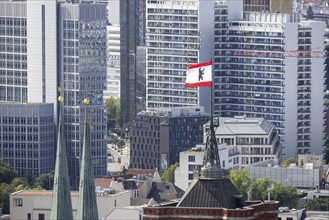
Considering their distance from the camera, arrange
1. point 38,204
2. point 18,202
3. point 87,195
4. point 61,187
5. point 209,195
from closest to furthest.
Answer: point 209,195 → point 61,187 → point 87,195 → point 38,204 → point 18,202

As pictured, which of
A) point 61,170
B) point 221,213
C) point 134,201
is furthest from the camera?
point 134,201

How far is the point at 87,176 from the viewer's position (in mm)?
110125

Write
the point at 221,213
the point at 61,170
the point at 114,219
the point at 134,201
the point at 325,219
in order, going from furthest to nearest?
the point at 134,201
the point at 325,219
the point at 114,219
the point at 61,170
the point at 221,213

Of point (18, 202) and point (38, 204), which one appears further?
point (18, 202)

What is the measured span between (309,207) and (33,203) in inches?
1458

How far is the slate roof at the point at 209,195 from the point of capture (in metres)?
84.1

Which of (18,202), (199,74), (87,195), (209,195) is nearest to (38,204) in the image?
(18,202)

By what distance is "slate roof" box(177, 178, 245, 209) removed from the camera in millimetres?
84125

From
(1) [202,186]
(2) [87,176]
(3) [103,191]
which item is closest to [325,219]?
(3) [103,191]

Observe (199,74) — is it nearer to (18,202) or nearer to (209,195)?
(209,195)

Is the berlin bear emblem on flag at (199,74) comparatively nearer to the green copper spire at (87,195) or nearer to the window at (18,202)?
the green copper spire at (87,195)

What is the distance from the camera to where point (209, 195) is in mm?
84312

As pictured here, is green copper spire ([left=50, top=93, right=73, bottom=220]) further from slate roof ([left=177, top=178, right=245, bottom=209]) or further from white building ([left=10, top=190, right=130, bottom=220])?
white building ([left=10, top=190, right=130, bottom=220])

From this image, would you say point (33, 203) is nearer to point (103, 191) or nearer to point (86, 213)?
point (103, 191)
